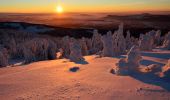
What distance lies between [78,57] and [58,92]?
26.1 ft

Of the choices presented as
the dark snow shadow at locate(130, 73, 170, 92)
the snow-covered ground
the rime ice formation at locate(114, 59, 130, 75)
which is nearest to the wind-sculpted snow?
the rime ice formation at locate(114, 59, 130, 75)

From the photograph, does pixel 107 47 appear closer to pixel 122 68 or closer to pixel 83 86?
pixel 122 68

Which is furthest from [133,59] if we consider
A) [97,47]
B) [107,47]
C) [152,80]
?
[97,47]

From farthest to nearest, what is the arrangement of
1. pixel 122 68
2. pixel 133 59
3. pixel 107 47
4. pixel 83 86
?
pixel 107 47 < pixel 133 59 < pixel 122 68 < pixel 83 86

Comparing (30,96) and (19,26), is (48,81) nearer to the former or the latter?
(30,96)

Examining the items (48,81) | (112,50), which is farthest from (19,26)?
(48,81)

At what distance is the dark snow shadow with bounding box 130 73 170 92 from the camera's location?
26.1 feet

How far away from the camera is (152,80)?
28.1 feet

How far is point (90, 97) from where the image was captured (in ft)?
24.1

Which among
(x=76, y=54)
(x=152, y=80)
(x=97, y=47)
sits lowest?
(x=97, y=47)

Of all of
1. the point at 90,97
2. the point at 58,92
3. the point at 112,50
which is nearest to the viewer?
the point at 90,97

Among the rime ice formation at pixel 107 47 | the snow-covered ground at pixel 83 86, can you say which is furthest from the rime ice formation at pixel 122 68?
the rime ice formation at pixel 107 47

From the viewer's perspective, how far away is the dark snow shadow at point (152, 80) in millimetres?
7960

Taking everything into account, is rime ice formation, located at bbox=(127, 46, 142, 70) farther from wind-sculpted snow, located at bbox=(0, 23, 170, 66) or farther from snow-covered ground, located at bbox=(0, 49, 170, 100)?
snow-covered ground, located at bbox=(0, 49, 170, 100)
